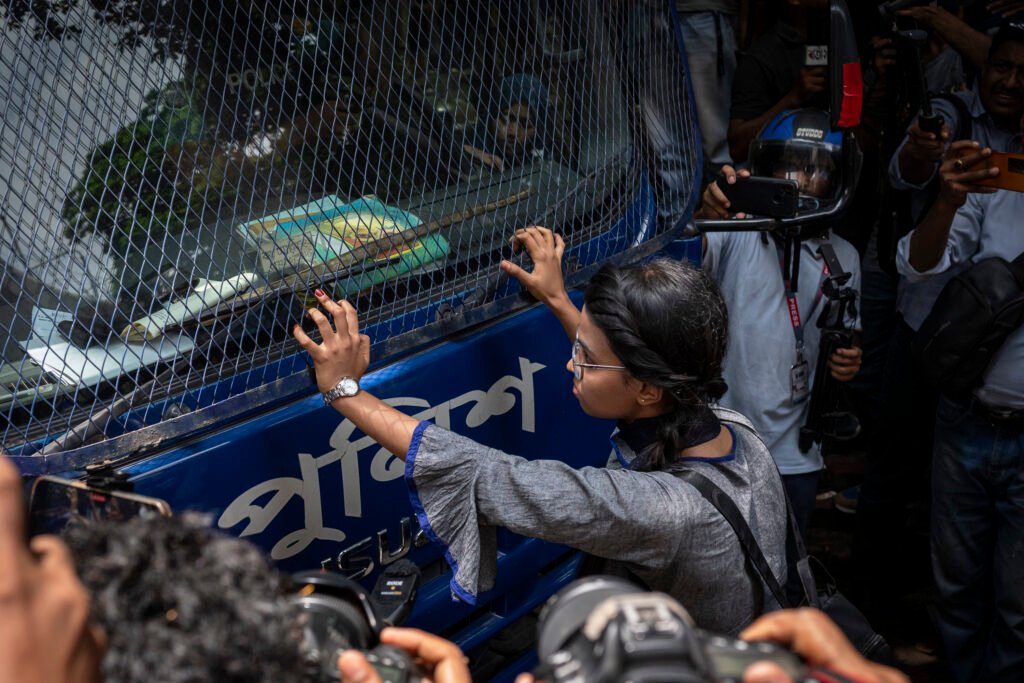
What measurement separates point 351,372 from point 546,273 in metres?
0.60

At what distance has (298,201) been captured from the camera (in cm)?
193

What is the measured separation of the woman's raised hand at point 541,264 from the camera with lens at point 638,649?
122cm

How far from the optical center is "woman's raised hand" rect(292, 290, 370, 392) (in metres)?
1.68

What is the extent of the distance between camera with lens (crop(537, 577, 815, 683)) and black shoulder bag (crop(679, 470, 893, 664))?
651 mm

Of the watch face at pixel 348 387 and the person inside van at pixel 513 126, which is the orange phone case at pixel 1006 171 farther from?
the watch face at pixel 348 387

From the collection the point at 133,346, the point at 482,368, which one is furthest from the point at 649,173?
the point at 133,346

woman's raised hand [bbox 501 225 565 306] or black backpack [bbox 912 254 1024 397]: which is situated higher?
woman's raised hand [bbox 501 225 565 306]

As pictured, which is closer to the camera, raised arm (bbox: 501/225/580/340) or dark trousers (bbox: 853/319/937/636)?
raised arm (bbox: 501/225/580/340)

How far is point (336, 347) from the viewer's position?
169 centimetres

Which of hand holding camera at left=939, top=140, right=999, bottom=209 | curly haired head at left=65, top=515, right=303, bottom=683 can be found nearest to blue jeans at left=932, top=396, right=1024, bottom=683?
hand holding camera at left=939, top=140, right=999, bottom=209

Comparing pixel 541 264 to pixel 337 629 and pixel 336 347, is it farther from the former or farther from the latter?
pixel 337 629

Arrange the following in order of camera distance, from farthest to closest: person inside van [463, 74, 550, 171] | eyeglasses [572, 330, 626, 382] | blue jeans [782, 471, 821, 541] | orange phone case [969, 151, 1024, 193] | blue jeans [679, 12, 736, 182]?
blue jeans [679, 12, 736, 182]
blue jeans [782, 471, 821, 541]
orange phone case [969, 151, 1024, 193]
person inside van [463, 74, 550, 171]
eyeglasses [572, 330, 626, 382]

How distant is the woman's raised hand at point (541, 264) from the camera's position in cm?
212

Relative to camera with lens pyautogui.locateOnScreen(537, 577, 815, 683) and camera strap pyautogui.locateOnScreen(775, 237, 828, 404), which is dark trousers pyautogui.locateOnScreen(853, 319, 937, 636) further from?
camera with lens pyautogui.locateOnScreen(537, 577, 815, 683)
